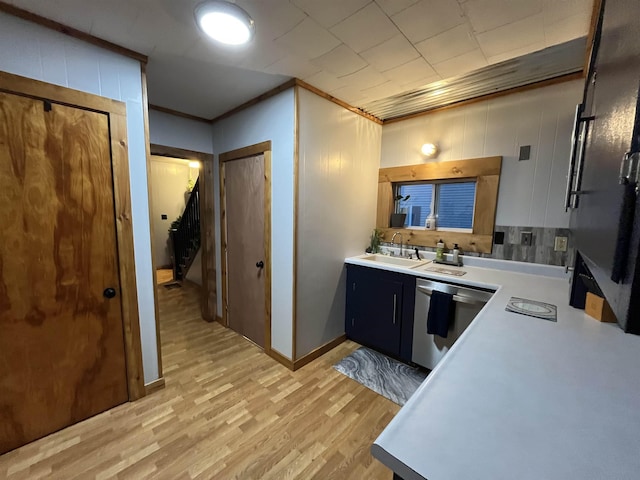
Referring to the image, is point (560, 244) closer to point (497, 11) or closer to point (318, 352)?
point (497, 11)

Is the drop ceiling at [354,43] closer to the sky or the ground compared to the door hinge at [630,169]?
closer to the sky

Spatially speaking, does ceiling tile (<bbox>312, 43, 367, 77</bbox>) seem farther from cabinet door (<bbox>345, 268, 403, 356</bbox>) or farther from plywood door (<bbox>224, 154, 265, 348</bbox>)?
cabinet door (<bbox>345, 268, 403, 356</bbox>)

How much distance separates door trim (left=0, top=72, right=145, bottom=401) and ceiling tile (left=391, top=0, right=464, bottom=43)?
178cm

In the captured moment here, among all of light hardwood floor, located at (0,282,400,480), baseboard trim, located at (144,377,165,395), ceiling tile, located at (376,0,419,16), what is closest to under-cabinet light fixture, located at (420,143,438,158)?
ceiling tile, located at (376,0,419,16)

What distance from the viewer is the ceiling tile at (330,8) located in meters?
1.26

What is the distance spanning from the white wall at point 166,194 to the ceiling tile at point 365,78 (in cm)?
532

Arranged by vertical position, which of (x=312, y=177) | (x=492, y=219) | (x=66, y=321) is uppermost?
(x=312, y=177)

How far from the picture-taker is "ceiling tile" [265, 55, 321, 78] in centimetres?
176

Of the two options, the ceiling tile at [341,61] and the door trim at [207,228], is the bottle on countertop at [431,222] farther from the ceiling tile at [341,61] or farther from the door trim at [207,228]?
the door trim at [207,228]

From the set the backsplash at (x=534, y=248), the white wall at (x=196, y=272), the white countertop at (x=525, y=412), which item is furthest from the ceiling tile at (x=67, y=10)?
the white wall at (x=196, y=272)

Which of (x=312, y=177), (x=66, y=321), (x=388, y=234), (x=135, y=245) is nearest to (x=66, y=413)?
(x=66, y=321)

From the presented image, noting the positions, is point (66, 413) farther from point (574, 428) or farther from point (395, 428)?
point (574, 428)

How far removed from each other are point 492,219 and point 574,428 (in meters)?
2.13

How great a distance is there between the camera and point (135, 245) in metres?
1.80
